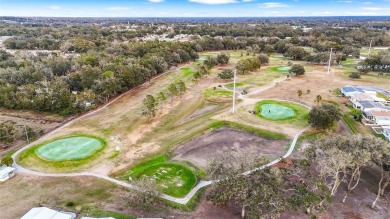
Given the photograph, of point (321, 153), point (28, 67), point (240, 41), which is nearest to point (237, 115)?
point (321, 153)

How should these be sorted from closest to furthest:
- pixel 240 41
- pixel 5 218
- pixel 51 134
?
pixel 5 218 < pixel 51 134 < pixel 240 41

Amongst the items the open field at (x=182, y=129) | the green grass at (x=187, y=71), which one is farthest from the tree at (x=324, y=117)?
the green grass at (x=187, y=71)

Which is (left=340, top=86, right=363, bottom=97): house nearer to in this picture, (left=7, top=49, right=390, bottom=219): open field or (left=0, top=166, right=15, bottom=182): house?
(left=7, top=49, right=390, bottom=219): open field

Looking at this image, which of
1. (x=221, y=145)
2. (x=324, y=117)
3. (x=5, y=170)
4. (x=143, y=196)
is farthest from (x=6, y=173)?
(x=324, y=117)

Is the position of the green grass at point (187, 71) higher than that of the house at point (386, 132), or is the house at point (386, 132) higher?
the green grass at point (187, 71)

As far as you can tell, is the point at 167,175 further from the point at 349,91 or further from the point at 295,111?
the point at 349,91

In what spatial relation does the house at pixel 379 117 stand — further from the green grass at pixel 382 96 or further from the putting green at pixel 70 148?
the putting green at pixel 70 148

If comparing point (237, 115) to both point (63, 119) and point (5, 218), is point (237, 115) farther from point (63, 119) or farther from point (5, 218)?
point (5, 218)
